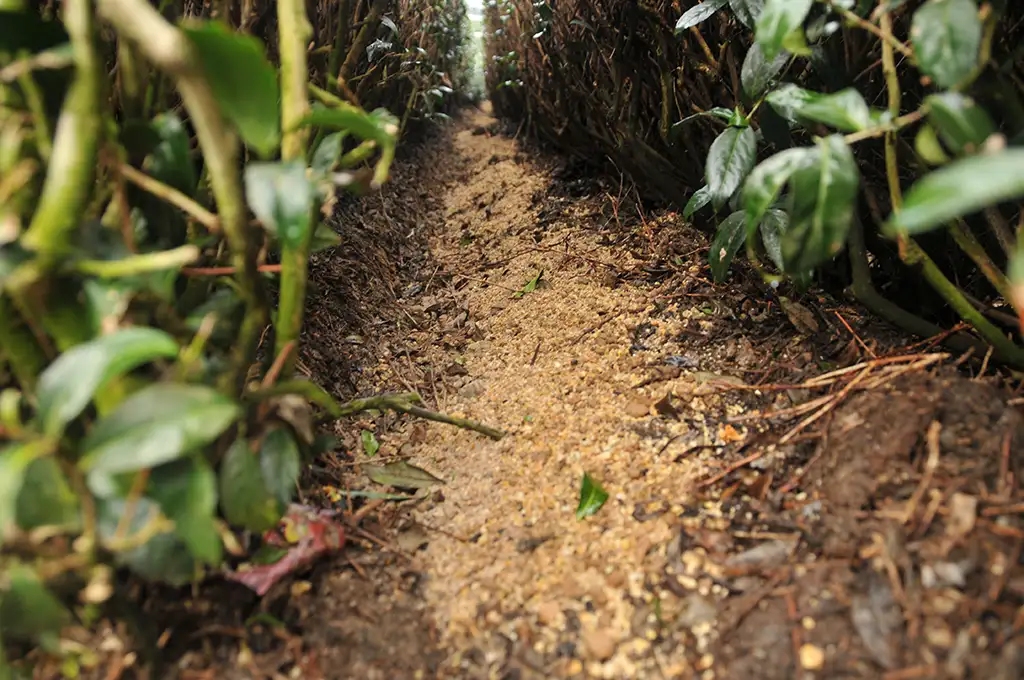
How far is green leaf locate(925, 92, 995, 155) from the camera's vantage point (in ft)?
2.18

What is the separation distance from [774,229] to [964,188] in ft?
2.15

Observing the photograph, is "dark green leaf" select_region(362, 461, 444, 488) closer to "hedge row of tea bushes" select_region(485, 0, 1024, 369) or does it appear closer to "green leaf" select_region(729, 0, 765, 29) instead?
"hedge row of tea bushes" select_region(485, 0, 1024, 369)

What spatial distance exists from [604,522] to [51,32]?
37.3 inches

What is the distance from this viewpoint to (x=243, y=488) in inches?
29.6

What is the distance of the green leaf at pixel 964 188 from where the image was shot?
1.65ft

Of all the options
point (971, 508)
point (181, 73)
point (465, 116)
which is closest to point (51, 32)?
point (181, 73)

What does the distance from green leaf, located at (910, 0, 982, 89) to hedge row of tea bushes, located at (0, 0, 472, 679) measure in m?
0.61

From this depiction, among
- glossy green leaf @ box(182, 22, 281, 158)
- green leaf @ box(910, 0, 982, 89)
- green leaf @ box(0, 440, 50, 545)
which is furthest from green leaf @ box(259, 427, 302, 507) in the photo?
green leaf @ box(910, 0, 982, 89)

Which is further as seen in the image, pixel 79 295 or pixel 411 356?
pixel 411 356

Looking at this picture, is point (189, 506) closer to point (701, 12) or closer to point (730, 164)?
point (730, 164)

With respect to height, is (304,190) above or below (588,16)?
below

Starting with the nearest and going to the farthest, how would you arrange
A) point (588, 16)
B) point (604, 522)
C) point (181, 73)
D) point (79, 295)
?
point (181, 73)
point (79, 295)
point (604, 522)
point (588, 16)

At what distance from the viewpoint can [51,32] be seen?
2.29 feet

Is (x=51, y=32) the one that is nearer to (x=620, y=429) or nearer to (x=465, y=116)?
(x=620, y=429)
